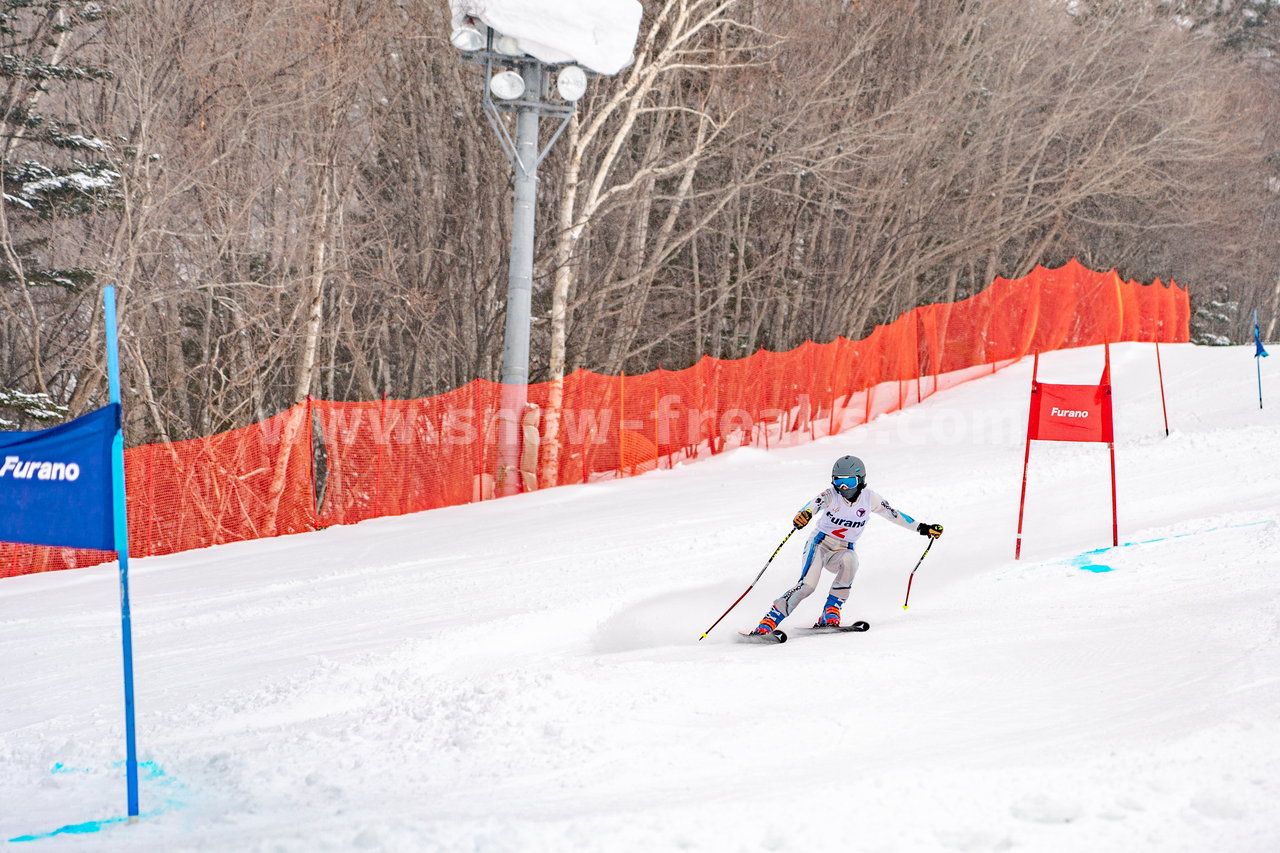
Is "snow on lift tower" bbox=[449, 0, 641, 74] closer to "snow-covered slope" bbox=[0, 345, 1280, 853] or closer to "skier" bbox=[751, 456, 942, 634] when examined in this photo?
"snow-covered slope" bbox=[0, 345, 1280, 853]

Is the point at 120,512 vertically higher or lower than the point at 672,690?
higher

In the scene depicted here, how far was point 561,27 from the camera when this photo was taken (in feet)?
49.6

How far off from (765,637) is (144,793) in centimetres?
465

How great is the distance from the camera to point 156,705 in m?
7.32

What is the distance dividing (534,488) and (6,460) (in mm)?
11705

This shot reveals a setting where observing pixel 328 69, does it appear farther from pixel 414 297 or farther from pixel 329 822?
pixel 329 822

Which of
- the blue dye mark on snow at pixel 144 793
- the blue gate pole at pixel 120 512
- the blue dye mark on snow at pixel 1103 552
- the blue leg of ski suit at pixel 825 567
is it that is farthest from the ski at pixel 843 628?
the blue gate pole at pixel 120 512

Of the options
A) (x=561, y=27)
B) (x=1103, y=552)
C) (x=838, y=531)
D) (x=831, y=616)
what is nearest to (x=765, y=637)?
(x=831, y=616)

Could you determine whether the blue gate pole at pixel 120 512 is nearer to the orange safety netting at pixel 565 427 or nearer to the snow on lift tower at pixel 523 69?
the orange safety netting at pixel 565 427

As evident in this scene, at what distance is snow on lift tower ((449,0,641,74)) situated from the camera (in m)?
14.8

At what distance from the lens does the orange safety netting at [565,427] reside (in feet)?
47.2

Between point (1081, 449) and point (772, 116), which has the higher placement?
point (772, 116)

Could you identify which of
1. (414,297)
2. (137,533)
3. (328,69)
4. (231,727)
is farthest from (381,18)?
(231,727)

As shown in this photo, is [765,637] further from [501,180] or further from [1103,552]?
[501,180]
